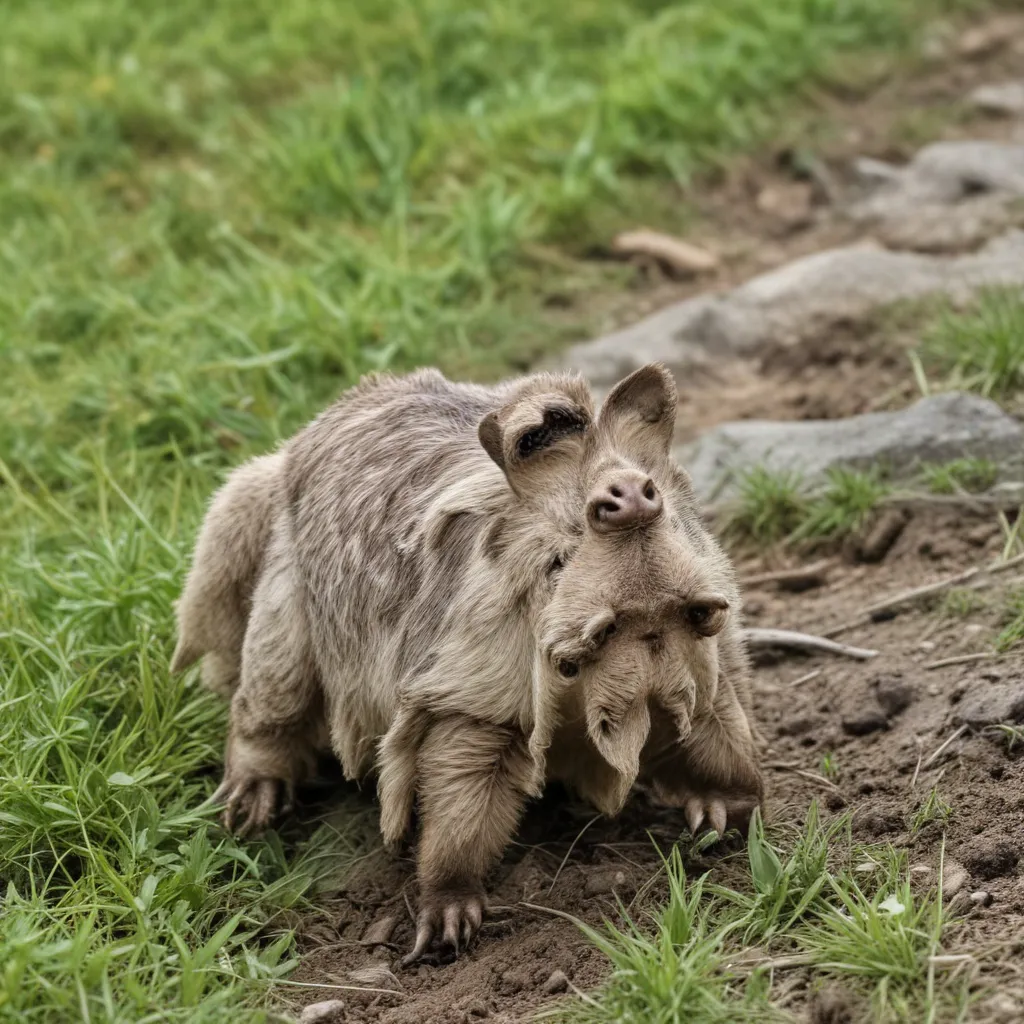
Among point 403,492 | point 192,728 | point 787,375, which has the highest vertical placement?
point 403,492

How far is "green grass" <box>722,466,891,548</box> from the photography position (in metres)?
5.28

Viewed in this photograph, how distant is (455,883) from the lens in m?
3.88

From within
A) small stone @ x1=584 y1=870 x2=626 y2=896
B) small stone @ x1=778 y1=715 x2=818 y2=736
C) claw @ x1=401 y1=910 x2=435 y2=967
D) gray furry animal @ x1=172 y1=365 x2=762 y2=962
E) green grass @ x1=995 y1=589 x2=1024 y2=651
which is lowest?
small stone @ x1=778 y1=715 x2=818 y2=736

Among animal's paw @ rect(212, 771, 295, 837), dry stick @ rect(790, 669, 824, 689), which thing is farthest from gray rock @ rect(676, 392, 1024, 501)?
animal's paw @ rect(212, 771, 295, 837)

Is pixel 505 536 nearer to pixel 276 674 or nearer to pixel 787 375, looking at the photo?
pixel 276 674

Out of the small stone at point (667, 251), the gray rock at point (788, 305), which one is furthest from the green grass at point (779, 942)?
the small stone at point (667, 251)

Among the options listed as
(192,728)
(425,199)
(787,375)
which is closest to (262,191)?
(425,199)

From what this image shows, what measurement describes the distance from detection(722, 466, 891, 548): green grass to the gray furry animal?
1.30 meters

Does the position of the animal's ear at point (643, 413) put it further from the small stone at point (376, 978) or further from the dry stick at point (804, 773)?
the small stone at point (376, 978)

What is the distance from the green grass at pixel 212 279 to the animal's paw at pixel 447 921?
0.36m

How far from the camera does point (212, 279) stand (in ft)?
23.0

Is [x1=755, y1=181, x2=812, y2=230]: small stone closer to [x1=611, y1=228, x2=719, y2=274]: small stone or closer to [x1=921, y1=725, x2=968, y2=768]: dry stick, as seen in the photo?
[x1=611, y1=228, x2=719, y2=274]: small stone

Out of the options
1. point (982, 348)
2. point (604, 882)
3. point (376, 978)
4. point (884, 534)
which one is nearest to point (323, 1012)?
point (376, 978)

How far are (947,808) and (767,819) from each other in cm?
46
